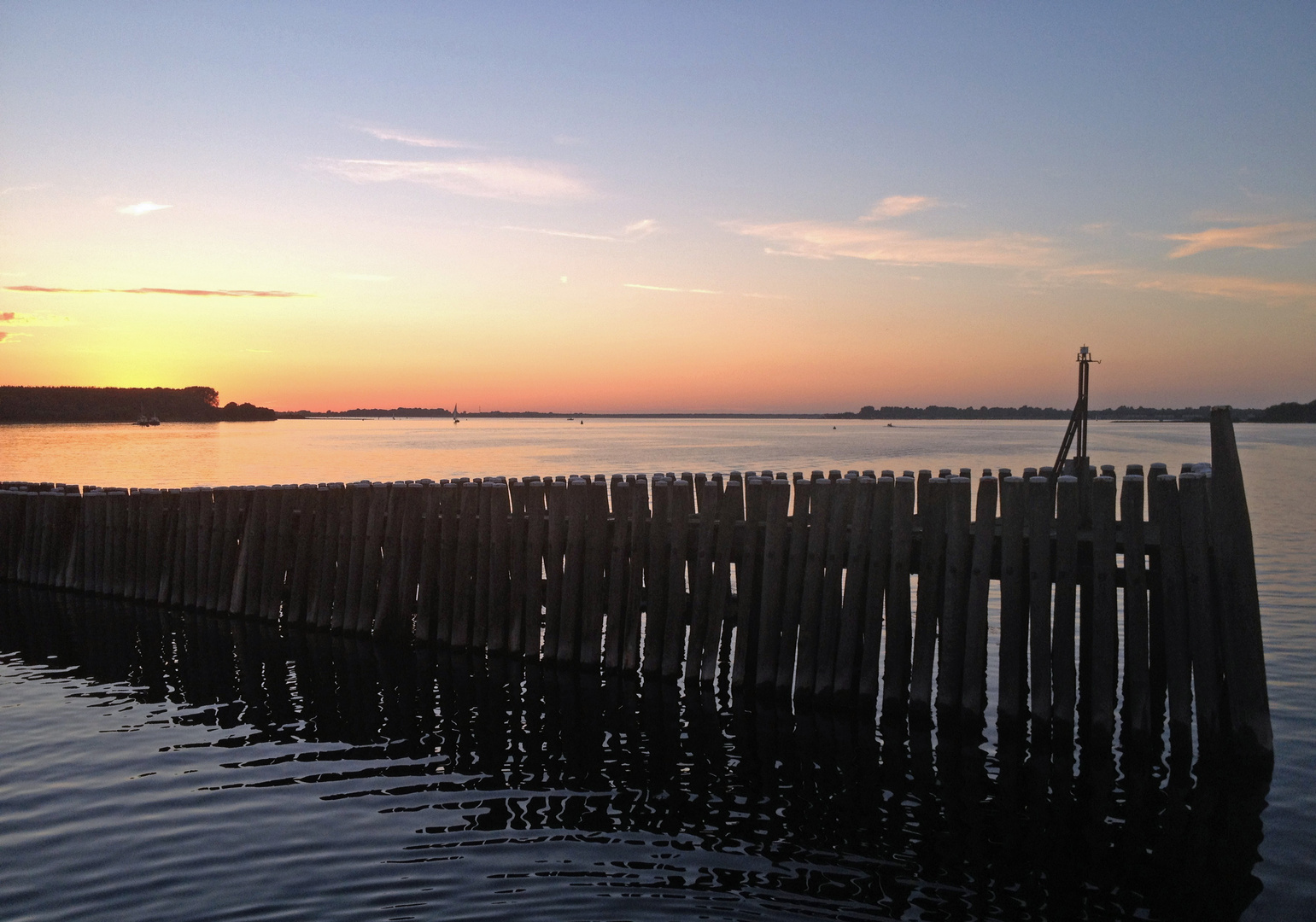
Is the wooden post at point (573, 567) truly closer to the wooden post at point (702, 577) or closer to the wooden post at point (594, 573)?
the wooden post at point (594, 573)

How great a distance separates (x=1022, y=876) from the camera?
6.46 meters

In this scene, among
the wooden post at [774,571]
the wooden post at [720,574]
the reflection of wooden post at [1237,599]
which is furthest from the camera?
the wooden post at [720,574]

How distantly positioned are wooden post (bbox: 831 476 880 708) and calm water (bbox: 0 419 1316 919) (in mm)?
472

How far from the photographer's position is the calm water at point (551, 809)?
6.15 meters

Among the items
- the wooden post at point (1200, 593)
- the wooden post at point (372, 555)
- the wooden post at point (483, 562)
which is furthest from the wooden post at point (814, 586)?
the wooden post at point (372, 555)

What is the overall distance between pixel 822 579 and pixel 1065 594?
88.9 inches

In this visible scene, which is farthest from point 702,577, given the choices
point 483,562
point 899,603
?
point 483,562

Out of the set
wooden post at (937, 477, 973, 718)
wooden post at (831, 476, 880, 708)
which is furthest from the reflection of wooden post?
wooden post at (831, 476, 880, 708)

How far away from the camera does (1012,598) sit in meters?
8.69

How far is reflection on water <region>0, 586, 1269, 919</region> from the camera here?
6145mm

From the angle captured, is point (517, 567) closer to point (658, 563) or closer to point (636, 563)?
point (636, 563)

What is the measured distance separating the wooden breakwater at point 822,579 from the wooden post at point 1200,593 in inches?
0.8

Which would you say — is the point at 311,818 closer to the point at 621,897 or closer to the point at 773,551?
the point at 621,897

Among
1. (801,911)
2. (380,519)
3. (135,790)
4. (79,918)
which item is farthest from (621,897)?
(380,519)
